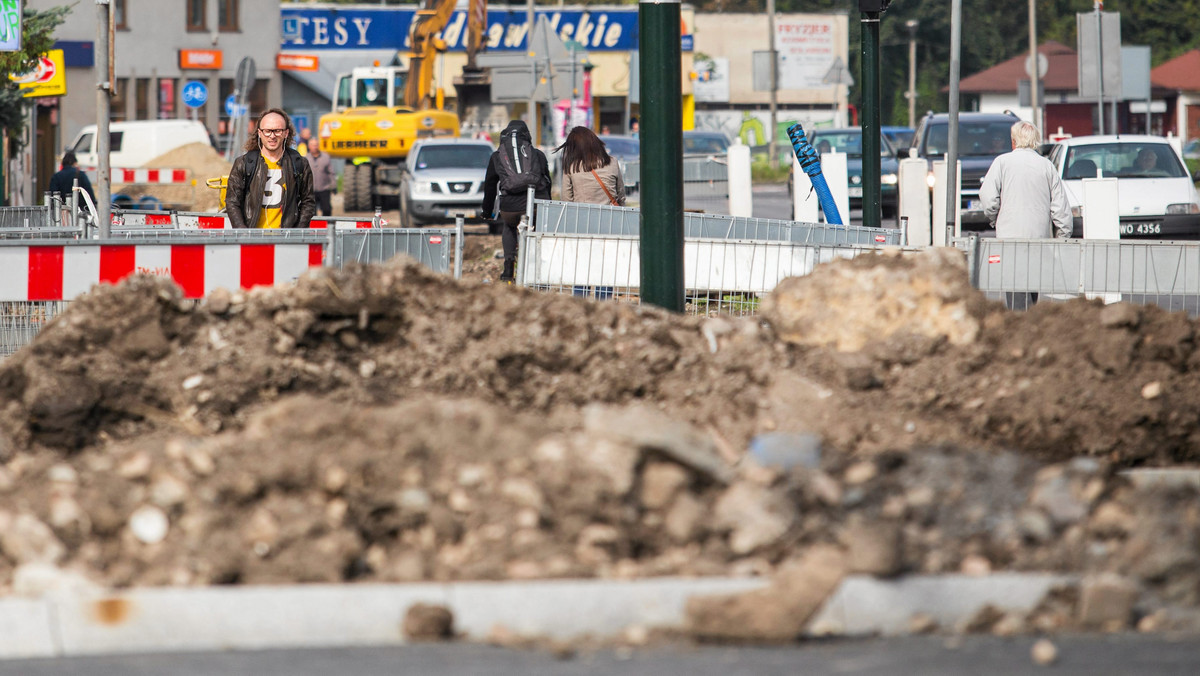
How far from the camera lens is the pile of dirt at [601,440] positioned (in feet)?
15.1

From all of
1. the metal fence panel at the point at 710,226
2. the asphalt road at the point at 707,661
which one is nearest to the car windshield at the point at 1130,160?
the metal fence panel at the point at 710,226

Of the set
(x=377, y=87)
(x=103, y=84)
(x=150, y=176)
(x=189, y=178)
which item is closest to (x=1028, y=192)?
(x=103, y=84)

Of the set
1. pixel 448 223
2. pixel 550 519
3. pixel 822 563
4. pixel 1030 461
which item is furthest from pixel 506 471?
pixel 448 223

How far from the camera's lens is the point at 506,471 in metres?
4.78

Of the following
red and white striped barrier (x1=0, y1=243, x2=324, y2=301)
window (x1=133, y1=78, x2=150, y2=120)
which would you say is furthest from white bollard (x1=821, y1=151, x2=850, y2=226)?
window (x1=133, y1=78, x2=150, y2=120)

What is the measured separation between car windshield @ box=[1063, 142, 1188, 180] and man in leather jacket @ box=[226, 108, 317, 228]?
45.2ft

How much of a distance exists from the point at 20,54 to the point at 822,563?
19.0 metres

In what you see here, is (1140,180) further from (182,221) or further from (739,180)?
(182,221)

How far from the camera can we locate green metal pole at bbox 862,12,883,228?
43.8ft

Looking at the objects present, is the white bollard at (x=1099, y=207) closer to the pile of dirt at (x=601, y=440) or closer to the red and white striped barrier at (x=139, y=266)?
the pile of dirt at (x=601, y=440)

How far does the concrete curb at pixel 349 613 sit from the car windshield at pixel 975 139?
19880mm

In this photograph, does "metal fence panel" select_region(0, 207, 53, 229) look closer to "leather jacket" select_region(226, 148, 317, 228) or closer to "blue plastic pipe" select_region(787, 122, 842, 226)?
"leather jacket" select_region(226, 148, 317, 228)

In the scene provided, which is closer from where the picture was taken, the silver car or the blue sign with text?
the silver car

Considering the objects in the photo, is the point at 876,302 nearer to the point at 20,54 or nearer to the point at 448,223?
the point at 20,54
